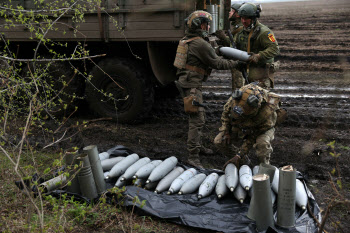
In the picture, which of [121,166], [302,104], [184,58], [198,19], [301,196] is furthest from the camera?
[302,104]

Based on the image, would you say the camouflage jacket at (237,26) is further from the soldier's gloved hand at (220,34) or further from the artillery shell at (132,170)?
the artillery shell at (132,170)

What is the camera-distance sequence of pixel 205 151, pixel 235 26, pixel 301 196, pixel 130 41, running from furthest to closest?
pixel 235 26, pixel 130 41, pixel 205 151, pixel 301 196

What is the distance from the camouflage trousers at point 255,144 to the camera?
4508mm

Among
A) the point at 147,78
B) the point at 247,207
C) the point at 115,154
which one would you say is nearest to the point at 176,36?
the point at 147,78

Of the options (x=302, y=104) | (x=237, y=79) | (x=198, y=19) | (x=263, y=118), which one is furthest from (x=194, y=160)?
(x=302, y=104)

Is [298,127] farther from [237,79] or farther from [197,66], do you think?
[197,66]

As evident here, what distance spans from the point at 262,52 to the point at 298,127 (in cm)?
A: 183

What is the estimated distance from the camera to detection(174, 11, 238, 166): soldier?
5.20 m

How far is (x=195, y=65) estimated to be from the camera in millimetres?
5320

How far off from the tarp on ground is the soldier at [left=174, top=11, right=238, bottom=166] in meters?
1.09

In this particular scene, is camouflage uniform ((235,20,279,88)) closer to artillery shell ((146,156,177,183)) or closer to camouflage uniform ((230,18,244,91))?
camouflage uniform ((230,18,244,91))

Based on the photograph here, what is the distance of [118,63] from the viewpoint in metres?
6.71

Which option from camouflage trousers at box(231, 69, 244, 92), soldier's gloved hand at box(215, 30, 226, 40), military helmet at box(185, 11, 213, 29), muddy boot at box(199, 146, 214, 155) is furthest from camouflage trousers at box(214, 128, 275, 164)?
soldier's gloved hand at box(215, 30, 226, 40)

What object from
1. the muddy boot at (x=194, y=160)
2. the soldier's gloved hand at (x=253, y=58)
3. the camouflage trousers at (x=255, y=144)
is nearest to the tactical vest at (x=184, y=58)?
the soldier's gloved hand at (x=253, y=58)
